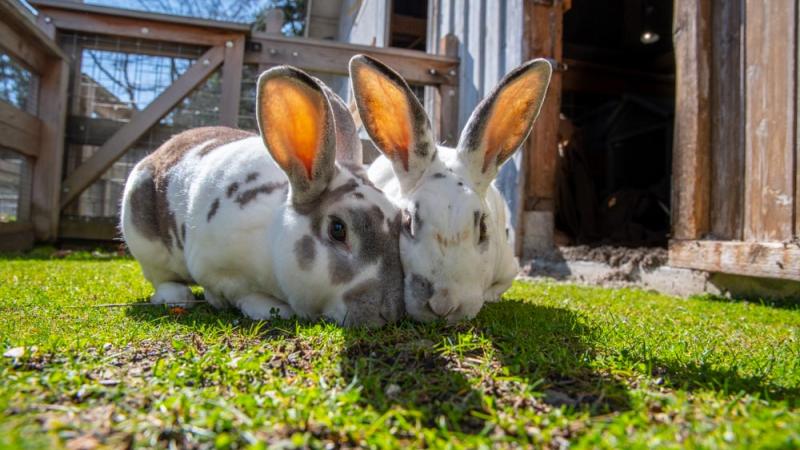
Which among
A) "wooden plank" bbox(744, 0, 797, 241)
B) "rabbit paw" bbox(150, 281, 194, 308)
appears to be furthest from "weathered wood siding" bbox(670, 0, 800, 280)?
"rabbit paw" bbox(150, 281, 194, 308)

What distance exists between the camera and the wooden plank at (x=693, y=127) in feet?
14.1

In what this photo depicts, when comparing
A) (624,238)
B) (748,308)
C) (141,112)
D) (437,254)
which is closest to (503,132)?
(437,254)

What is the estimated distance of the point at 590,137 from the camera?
1017 centimetres

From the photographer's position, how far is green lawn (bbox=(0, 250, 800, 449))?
1.13m

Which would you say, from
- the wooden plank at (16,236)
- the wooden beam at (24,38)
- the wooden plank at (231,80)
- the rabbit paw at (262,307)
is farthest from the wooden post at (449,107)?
the wooden plank at (16,236)

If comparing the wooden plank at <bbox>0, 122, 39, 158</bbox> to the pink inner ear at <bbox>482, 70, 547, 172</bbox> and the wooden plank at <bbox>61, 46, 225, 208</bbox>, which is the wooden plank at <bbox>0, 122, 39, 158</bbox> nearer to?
the wooden plank at <bbox>61, 46, 225, 208</bbox>

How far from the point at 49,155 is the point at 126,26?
190cm

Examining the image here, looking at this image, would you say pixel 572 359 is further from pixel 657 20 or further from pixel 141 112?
pixel 657 20

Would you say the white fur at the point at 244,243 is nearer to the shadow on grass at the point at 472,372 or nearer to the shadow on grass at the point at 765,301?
the shadow on grass at the point at 472,372

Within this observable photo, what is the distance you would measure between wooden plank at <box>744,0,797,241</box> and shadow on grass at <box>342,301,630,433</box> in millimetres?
2408

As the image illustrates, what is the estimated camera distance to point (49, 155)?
6.64 m

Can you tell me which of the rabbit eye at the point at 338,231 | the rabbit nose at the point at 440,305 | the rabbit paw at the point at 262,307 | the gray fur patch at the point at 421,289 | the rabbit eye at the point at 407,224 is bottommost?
the rabbit paw at the point at 262,307

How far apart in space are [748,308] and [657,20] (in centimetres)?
751

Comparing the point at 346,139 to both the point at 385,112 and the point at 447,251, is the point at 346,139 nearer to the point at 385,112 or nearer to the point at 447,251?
the point at 385,112
